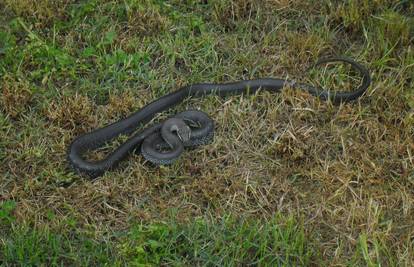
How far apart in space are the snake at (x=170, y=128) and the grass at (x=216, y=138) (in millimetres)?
73

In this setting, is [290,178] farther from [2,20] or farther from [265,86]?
[2,20]

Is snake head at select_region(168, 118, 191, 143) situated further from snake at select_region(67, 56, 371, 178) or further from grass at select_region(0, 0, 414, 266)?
grass at select_region(0, 0, 414, 266)

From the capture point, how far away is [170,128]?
529cm

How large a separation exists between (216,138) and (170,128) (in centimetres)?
36

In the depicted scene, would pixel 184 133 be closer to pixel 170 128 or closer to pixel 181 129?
pixel 181 129

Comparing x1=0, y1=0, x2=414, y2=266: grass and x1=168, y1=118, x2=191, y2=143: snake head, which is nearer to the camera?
x1=0, y1=0, x2=414, y2=266: grass

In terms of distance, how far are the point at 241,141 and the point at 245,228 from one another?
100 cm

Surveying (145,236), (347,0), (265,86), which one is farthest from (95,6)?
(145,236)

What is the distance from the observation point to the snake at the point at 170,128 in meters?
5.05

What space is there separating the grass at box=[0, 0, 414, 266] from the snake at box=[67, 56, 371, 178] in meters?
0.07

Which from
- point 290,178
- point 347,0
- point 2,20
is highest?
point 2,20

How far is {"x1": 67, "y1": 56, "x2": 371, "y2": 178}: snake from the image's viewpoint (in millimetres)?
5055

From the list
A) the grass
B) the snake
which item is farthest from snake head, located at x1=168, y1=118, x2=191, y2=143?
the grass

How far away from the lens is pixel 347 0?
20.3 ft
